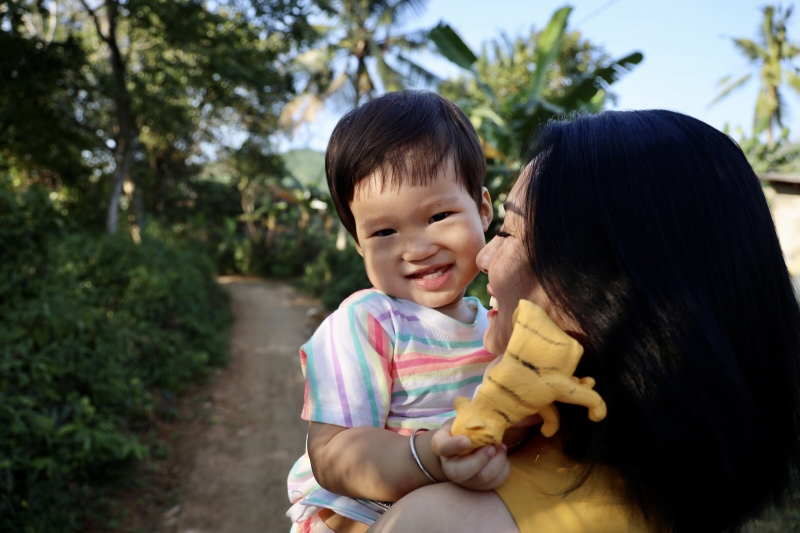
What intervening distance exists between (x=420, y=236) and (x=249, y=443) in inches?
221

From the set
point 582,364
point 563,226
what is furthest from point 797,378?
point 563,226

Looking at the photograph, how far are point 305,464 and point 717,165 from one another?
112cm

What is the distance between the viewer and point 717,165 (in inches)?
34.8

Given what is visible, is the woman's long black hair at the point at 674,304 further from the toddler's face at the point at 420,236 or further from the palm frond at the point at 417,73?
the palm frond at the point at 417,73

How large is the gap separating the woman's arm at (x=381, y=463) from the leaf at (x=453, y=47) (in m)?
5.25

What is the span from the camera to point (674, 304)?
2.75ft

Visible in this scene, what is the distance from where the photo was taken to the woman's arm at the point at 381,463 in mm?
875

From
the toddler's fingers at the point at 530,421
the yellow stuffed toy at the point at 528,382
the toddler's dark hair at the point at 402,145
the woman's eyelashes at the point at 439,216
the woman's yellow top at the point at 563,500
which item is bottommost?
the woman's yellow top at the point at 563,500

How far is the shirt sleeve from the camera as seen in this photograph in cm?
115

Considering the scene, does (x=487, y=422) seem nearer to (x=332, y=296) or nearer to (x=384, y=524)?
(x=384, y=524)

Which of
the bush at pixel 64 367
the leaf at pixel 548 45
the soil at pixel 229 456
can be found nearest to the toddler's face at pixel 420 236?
the bush at pixel 64 367

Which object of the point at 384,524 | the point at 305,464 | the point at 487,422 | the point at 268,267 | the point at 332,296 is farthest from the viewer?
the point at 268,267

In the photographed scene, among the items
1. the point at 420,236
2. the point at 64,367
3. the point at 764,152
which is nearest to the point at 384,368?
the point at 420,236

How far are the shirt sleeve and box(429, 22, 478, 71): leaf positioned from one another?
16.6 ft
